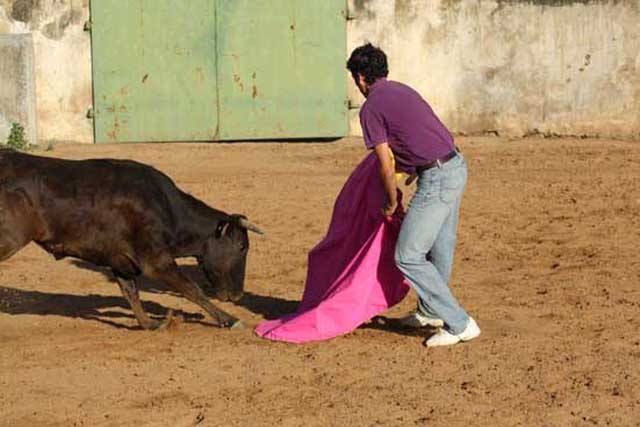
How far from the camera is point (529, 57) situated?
1788 centimetres

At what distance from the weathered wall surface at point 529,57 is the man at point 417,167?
9.56 meters

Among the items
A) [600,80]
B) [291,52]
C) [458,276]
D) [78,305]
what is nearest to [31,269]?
[78,305]

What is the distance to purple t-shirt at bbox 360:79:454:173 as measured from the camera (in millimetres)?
7918

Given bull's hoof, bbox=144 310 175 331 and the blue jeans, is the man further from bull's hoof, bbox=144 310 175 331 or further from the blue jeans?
bull's hoof, bbox=144 310 175 331

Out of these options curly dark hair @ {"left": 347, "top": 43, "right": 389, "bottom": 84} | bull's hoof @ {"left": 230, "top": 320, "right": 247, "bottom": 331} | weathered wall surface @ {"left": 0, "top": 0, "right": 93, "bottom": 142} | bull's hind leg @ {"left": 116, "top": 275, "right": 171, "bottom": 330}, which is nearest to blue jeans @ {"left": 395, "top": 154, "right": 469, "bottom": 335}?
curly dark hair @ {"left": 347, "top": 43, "right": 389, "bottom": 84}

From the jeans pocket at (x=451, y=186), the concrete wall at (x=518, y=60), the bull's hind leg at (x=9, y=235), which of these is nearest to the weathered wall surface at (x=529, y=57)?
the concrete wall at (x=518, y=60)

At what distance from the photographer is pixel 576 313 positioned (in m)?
9.45

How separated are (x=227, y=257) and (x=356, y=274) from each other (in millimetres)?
1215

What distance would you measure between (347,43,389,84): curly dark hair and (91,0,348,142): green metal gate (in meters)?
9.53

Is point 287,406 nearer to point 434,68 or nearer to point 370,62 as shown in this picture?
point 370,62

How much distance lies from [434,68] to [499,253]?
6.64 meters

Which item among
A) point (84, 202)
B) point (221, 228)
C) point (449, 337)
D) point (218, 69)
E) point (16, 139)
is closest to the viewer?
point (449, 337)

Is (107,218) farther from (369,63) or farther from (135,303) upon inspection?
(369,63)

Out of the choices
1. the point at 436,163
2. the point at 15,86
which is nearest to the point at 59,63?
the point at 15,86
